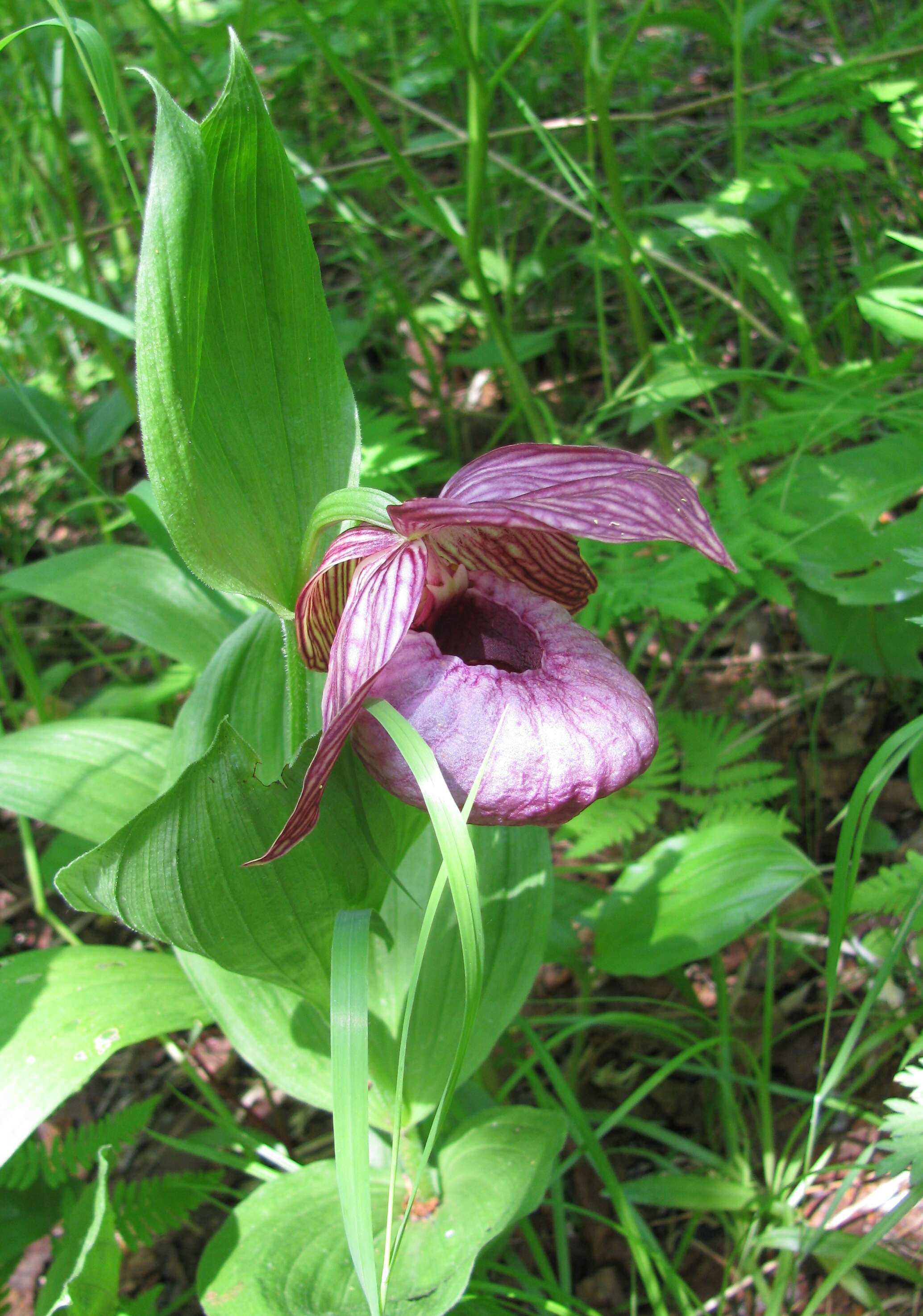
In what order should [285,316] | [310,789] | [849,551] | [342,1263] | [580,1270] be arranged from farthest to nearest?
[849,551] < [580,1270] < [342,1263] < [285,316] < [310,789]

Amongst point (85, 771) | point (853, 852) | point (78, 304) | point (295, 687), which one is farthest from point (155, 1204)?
point (78, 304)

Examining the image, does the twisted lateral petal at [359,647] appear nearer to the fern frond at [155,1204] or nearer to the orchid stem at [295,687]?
the orchid stem at [295,687]

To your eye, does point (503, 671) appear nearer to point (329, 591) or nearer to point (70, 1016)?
point (329, 591)

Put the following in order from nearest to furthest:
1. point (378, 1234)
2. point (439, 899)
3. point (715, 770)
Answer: point (439, 899), point (378, 1234), point (715, 770)

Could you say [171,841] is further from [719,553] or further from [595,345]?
[595,345]

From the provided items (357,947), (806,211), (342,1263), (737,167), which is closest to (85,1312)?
(342,1263)
